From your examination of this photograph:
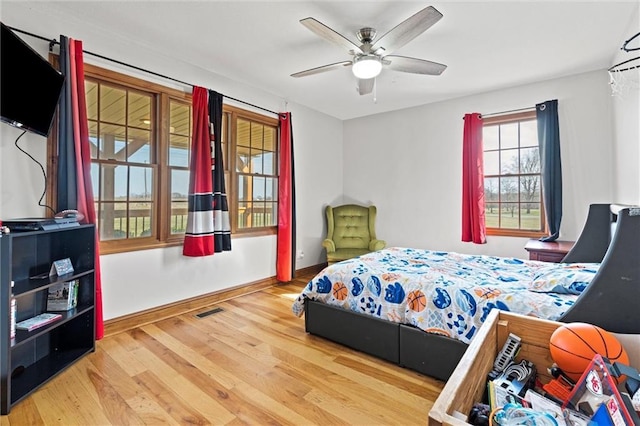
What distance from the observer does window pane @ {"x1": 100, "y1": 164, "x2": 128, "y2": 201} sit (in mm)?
2791

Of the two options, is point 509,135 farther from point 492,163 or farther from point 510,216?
point 510,216

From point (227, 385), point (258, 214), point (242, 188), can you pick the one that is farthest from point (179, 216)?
point (227, 385)

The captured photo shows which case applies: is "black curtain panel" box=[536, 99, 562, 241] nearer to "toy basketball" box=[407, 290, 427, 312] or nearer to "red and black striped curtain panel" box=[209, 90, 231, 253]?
"toy basketball" box=[407, 290, 427, 312]

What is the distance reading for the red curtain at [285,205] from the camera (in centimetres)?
431

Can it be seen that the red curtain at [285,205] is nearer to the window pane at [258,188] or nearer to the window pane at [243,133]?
the window pane at [258,188]

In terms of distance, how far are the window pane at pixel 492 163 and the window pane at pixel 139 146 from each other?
4.27 meters

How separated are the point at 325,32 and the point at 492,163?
3.18m

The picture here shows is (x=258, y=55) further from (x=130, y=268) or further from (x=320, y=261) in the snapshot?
(x=320, y=261)

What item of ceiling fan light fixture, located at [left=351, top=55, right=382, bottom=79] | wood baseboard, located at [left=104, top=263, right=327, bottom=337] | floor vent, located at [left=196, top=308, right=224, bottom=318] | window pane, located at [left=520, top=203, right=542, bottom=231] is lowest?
floor vent, located at [left=196, top=308, right=224, bottom=318]

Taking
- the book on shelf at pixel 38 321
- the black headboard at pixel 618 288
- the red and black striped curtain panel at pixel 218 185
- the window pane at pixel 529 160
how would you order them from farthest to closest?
the window pane at pixel 529 160 → the red and black striped curtain panel at pixel 218 185 → the book on shelf at pixel 38 321 → the black headboard at pixel 618 288

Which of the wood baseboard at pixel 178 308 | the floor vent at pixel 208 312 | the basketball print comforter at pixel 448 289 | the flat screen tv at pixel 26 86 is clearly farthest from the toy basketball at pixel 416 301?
the flat screen tv at pixel 26 86

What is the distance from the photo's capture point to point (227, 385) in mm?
1995

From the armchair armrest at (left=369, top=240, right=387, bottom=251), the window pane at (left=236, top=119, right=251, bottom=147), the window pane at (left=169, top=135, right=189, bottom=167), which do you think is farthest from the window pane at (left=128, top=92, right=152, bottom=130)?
the armchair armrest at (left=369, top=240, right=387, bottom=251)

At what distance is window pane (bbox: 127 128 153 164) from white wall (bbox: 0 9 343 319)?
0.55 meters
